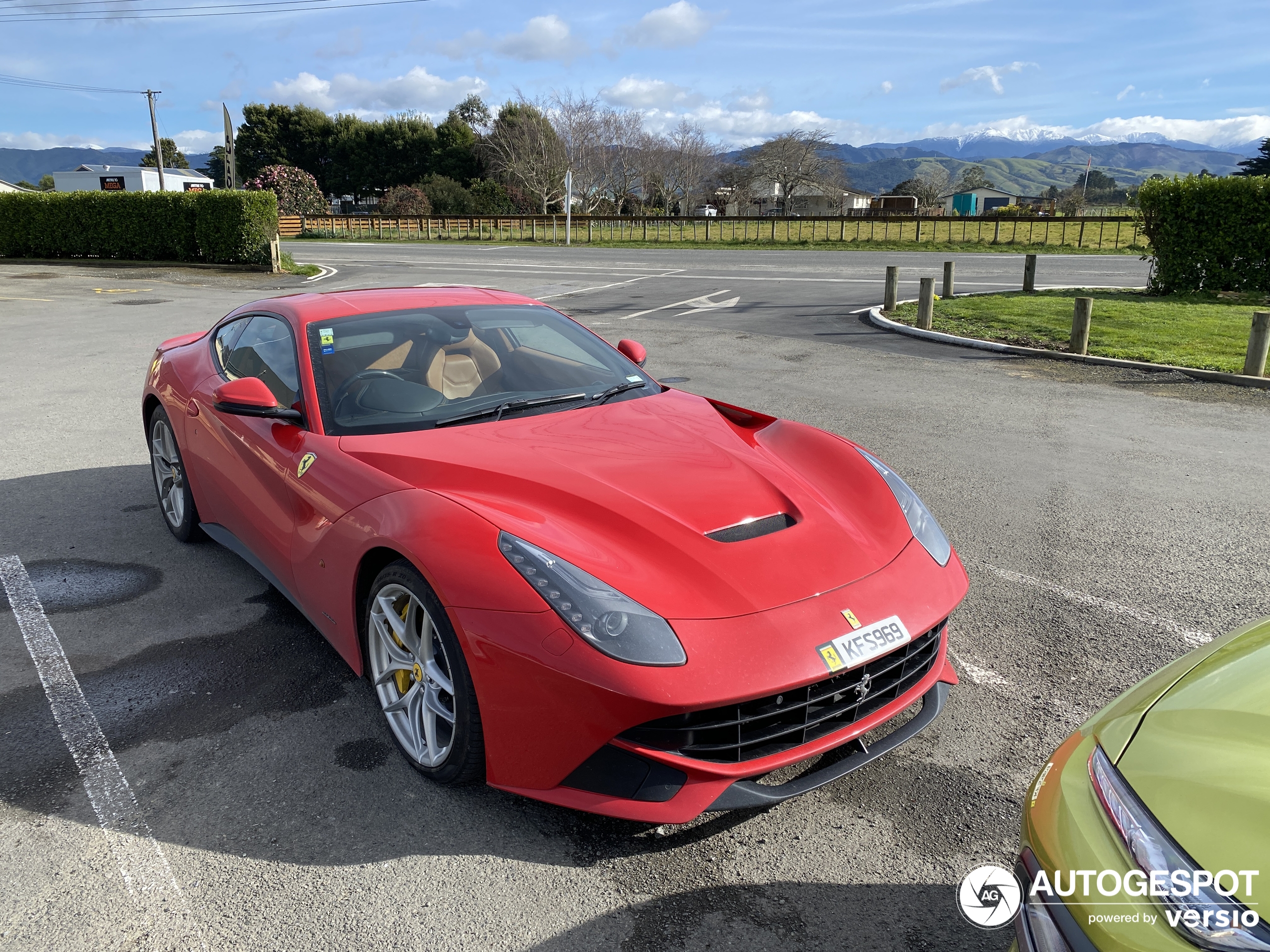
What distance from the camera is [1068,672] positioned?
3.56 metres

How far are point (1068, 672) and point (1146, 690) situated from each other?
1735 millimetres

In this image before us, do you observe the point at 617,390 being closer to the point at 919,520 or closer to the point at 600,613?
the point at 919,520

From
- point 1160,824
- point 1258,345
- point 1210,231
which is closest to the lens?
point 1160,824

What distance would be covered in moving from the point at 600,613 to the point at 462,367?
185 cm

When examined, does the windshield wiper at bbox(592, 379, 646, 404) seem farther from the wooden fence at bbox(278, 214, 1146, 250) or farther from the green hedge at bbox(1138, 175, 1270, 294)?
the wooden fence at bbox(278, 214, 1146, 250)

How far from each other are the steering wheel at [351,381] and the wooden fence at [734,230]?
108 ft

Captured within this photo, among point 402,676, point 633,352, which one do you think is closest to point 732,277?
point 633,352

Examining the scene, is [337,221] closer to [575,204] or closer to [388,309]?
[575,204]


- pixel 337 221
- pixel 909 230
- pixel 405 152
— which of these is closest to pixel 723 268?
pixel 909 230

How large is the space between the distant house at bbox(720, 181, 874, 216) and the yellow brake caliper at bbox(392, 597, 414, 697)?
85599mm

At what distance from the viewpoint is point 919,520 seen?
3.19 metres

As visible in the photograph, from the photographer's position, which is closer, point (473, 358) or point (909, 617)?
point (909, 617)

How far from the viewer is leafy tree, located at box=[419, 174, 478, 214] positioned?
205 ft

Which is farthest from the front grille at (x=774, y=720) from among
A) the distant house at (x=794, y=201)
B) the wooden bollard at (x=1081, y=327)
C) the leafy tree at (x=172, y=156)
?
the leafy tree at (x=172, y=156)
